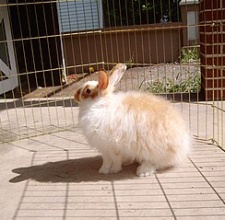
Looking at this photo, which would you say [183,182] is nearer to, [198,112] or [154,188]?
[154,188]

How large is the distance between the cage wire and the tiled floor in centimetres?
70

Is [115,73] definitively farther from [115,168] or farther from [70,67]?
[70,67]

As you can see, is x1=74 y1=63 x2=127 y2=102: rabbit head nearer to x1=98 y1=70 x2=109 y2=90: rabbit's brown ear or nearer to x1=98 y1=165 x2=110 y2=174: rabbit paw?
x1=98 y1=70 x2=109 y2=90: rabbit's brown ear

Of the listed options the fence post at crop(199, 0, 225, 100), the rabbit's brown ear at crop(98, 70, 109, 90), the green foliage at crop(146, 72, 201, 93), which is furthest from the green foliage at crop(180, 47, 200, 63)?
the rabbit's brown ear at crop(98, 70, 109, 90)

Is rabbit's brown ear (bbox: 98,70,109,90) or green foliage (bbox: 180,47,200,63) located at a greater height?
rabbit's brown ear (bbox: 98,70,109,90)

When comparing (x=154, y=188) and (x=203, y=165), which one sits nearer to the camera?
(x=154, y=188)

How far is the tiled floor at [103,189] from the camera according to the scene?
2.05 m

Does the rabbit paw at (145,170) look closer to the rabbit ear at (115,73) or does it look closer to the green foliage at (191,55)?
the rabbit ear at (115,73)

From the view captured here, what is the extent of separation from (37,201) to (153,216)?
733mm

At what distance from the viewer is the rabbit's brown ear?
7.70 feet

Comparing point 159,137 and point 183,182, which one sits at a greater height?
point 159,137

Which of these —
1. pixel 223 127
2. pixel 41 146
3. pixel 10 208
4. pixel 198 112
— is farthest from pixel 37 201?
pixel 198 112

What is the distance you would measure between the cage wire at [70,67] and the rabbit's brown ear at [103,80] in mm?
967

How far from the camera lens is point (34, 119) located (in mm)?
4293
